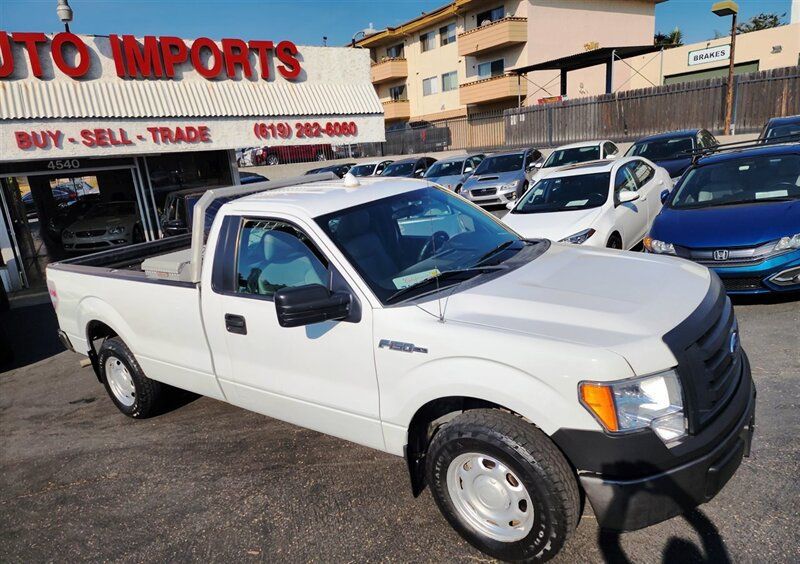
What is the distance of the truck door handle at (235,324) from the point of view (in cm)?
351

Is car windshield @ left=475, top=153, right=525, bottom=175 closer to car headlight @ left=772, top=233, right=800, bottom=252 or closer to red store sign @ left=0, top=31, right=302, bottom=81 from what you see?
red store sign @ left=0, top=31, right=302, bottom=81

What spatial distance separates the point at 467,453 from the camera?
8.64ft

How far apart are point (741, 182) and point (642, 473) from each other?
575 centimetres

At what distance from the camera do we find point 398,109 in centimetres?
4434

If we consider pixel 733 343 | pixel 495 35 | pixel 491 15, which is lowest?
pixel 733 343

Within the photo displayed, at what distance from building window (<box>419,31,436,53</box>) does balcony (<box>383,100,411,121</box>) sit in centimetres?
429

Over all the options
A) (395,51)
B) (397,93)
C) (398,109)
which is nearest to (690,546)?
(398,109)

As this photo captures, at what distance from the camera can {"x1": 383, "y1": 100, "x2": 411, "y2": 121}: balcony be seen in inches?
1736

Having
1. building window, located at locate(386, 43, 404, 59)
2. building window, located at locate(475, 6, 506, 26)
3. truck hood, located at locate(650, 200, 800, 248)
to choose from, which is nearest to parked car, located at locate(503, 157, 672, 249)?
truck hood, located at locate(650, 200, 800, 248)

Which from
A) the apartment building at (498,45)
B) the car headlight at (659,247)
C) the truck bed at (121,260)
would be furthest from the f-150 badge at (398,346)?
the apartment building at (498,45)

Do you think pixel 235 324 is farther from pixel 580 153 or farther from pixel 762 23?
pixel 762 23

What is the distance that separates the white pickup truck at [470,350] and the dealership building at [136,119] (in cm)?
971

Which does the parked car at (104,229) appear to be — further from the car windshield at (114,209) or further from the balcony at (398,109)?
the balcony at (398,109)

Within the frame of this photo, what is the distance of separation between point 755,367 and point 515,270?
2.59 metres
